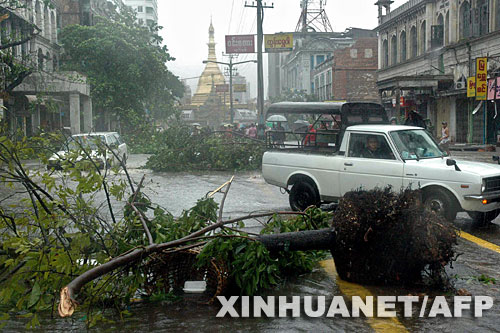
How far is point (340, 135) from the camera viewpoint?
10930 millimetres

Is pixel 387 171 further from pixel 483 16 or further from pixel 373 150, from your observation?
pixel 483 16

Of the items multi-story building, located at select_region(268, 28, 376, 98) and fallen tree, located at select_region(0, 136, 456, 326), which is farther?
multi-story building, located at select_region(268, 28, 376, 98)

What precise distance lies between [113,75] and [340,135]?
3555 centimetres

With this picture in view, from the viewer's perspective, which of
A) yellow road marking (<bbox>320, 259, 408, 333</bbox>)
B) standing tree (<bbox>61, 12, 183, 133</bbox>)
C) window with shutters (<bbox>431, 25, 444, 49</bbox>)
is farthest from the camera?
standing tree (<bbox>61, 12, 183, 133</bbox>)

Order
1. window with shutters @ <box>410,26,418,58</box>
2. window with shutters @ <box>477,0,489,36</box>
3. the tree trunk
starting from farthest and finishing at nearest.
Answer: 1. window with shutters @ <box>410,26,418,58</box>
2. window with shutters @ <box>477,0,489,36</box>
3. the tree trunk

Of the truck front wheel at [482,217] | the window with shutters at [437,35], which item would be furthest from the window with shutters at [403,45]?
the truck front wheel at [482,217]

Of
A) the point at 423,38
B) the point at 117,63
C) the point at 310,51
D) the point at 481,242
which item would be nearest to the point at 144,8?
the point at 310,51

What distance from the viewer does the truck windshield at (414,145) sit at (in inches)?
380

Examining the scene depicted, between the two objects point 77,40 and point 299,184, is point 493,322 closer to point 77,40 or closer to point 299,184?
point 299,184

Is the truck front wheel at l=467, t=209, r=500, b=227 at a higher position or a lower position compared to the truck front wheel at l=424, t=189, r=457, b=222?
lower

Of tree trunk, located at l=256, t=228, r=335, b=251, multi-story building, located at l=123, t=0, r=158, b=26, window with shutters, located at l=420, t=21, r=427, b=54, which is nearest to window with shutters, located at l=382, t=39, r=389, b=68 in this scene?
window with shutters, located at l=420, t=21, r=427, b=54

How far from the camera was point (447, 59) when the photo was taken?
123 ft

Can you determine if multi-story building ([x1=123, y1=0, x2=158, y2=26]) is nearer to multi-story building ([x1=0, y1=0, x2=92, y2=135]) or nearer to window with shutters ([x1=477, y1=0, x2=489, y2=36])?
multi-story building ([x1=0, y1=0, x2=92, y2=135])

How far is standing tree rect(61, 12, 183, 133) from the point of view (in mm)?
42781
